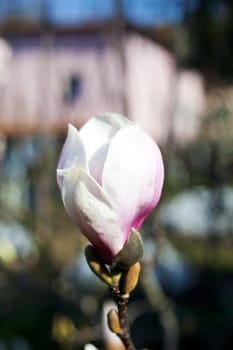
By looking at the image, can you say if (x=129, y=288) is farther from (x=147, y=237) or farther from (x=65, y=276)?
(x=65, y=276)

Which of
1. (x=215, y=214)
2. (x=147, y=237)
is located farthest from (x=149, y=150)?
(x=215, y=214)

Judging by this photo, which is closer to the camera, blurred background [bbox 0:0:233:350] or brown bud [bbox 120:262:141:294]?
brown bud [bbox 120:262:141:294]

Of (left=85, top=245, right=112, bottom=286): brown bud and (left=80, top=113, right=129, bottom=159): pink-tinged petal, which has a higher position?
(left=80, top=113, right=129, bottom=159): pink-tinged petal

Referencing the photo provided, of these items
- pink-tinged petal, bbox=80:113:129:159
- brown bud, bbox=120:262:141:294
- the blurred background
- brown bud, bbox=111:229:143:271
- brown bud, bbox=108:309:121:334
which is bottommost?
the blurred background

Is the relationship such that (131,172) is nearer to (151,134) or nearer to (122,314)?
(122,314)

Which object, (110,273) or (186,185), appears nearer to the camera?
(110,273)

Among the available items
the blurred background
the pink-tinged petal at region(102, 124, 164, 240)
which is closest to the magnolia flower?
the pink-tinged petal at region(102, 124, 164, 240)

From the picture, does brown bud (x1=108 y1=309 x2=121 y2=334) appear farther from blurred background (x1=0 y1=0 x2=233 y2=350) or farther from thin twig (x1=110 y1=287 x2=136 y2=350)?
blurred background (x1=0 y1=0 x2=233 y2=350)

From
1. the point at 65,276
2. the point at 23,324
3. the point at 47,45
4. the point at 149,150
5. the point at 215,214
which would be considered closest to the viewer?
the point at 149,150
